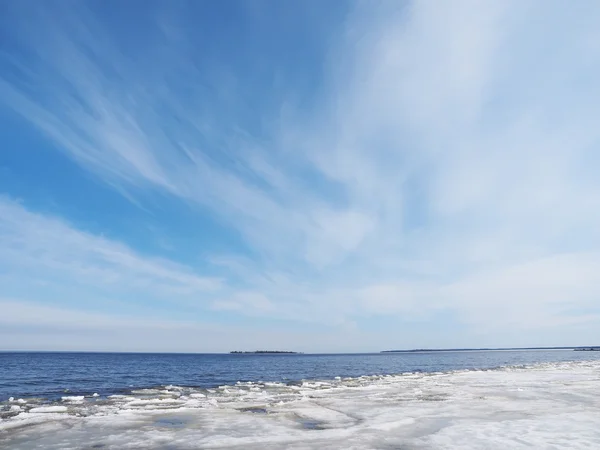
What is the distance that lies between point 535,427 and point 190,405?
11.4 metres

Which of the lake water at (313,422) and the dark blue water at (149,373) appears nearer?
the lake water at (313,422)

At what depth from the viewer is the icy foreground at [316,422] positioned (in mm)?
9102

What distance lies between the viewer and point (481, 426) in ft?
35.2

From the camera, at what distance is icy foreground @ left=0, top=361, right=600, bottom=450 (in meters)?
9.10

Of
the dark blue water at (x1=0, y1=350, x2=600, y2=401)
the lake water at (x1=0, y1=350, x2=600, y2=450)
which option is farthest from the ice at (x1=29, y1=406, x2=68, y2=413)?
the dark blue water at (x1=0, y1=350, x2=600, y2=401)

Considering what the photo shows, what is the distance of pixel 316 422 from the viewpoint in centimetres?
1180

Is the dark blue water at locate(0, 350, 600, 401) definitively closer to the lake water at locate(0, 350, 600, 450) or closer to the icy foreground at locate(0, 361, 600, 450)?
the lake water at locate(0, 350, 600, 450)

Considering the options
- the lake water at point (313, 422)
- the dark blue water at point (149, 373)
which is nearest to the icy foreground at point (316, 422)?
the lake water at point (313, 422)

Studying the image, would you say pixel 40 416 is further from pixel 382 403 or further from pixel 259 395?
pixel 382 403

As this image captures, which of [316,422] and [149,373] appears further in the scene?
[149,373]

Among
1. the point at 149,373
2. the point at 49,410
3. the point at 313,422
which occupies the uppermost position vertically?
the point at 149,373

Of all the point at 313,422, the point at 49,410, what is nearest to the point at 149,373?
the point at 49,410

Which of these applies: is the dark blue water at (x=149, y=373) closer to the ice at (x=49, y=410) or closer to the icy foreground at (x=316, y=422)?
the ice at (x=49, y=410)

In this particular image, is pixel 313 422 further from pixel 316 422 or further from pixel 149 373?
pixel 149 373
